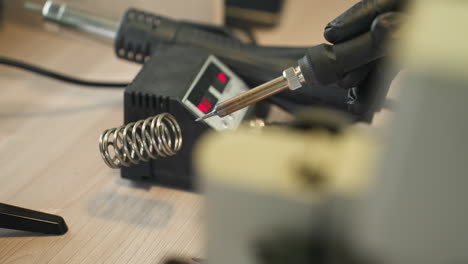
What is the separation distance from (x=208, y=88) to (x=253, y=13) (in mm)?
303

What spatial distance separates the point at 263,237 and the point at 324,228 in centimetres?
3

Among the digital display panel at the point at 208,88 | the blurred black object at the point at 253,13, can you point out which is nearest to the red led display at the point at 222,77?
the digital display panel at the point at 208,88

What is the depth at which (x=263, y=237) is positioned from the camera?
7.7 inches

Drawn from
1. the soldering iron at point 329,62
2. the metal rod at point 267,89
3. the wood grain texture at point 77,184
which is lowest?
the wood grain texture at point 77,184

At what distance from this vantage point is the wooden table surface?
15.3 inches

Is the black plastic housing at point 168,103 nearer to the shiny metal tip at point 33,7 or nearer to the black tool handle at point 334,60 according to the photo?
the black tool handle at point 334,60

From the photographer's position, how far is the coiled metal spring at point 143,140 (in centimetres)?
39

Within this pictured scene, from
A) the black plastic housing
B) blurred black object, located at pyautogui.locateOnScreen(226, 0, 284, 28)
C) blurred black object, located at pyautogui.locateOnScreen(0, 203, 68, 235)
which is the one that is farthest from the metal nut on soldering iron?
blurred black object, located at pyautogui.locateOnScreen(226, 0, 284, 28)

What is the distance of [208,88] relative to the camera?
1.47 ft

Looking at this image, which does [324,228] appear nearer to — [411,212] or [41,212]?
[411,212]

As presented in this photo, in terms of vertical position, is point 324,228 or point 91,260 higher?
point 324,228

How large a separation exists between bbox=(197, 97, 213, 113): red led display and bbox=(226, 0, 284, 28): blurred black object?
32cm

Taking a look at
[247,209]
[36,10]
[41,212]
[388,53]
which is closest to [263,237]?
[247,209]

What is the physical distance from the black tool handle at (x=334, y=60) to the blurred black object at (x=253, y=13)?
0.41 metres
